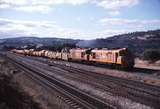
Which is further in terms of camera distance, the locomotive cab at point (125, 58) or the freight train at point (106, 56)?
the freight train at point (106, 56)

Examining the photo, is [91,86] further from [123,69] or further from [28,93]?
[123,69]

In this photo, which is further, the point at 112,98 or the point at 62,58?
the point at 62,58

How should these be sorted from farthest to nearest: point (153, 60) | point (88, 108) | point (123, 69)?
point (153, 60) < point (123, 69) < point (88, 108)

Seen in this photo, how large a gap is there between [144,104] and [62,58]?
48183 millimetres

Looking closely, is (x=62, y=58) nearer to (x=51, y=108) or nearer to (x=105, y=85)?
(x=105, y=85)

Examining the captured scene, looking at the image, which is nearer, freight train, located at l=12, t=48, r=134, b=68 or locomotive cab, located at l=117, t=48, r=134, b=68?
locomotive cab, located at l=117, t=48, r=134, b=68

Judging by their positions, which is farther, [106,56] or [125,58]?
[106,56]

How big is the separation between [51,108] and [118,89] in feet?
22.7

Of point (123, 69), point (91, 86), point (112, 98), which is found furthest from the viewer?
point (123, 69)

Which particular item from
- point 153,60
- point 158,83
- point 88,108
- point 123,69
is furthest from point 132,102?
point 153,60

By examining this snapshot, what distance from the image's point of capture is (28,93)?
78.4 feet

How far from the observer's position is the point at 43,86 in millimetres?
26453

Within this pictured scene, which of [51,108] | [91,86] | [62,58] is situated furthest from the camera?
[62,58]

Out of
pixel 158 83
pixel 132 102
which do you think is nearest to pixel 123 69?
pixel 158 83
